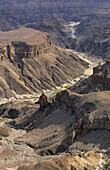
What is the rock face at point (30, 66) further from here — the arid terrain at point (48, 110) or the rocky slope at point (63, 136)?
the rocky slope at point (63, 136)

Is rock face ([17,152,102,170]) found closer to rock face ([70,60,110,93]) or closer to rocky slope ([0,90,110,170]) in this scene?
rocky slope ([0,90,110,170])

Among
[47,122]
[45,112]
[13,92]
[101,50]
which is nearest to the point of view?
[47,122]

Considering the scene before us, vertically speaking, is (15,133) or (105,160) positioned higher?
(105,160)

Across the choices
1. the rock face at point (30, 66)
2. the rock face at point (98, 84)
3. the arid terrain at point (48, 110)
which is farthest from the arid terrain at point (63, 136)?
the rock face at point (30, 66)

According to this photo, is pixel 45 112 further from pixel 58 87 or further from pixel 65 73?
pixel 65 73

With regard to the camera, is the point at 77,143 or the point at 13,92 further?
the point at 13,92

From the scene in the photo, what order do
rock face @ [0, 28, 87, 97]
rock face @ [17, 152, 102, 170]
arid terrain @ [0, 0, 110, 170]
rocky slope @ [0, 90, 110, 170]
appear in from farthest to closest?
rock face @ [0, 28, 87, 97] < arid terrain @ [0, 0, 110, 170] < rocky slope @ [0, 90, 110, 170] < rock face @ [17, 152, 102, 170]

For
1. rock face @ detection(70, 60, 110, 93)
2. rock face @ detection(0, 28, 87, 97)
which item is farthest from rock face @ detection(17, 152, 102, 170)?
rock face @ detection(0, 28, 87, 97)

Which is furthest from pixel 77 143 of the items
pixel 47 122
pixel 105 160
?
pixel 47 122
